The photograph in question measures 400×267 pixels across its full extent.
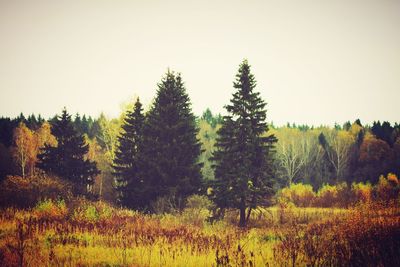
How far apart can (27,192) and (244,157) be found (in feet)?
46.8

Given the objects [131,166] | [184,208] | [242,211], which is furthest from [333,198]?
[131,166]

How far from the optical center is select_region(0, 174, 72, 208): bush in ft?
61.7

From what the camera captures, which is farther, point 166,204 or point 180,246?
point 166,204

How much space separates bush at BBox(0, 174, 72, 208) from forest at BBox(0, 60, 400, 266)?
72 mm

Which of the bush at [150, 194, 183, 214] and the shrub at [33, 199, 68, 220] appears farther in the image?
the bush at [150, 194, 183, 214]

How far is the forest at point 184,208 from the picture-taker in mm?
8500

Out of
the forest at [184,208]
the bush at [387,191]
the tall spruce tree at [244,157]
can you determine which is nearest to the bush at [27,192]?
the forest at [184,208]

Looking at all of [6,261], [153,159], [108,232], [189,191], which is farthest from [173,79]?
[6,261]

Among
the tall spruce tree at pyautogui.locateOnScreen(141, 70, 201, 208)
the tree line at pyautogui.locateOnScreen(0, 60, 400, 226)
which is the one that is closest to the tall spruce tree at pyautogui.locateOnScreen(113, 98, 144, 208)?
the tree line at pyautogui.locateOnScreen(0, 60, 400, 226)

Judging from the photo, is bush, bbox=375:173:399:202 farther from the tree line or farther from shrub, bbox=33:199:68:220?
shrub, bbox=33:199:68:220

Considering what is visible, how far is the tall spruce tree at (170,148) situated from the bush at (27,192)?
685cm

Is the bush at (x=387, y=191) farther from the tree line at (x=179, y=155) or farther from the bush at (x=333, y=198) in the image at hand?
the tree line at (x=179, y=155)

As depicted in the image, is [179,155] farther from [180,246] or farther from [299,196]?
[299,196]

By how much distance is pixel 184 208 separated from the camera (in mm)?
24500
